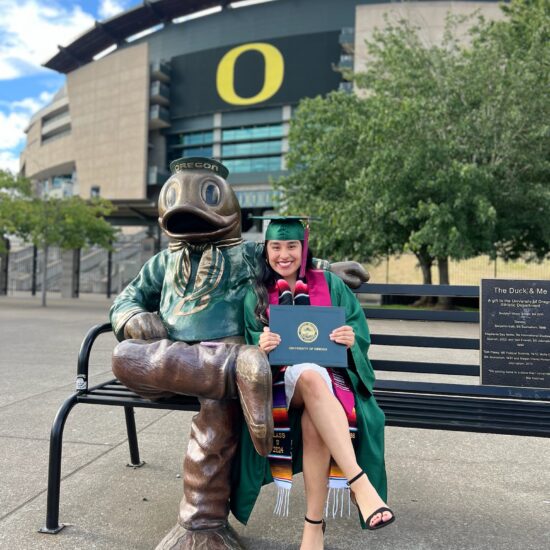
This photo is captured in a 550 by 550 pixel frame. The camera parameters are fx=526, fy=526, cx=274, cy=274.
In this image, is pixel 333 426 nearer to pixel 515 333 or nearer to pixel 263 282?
pixel 263 282

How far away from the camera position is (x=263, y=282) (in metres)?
2.30

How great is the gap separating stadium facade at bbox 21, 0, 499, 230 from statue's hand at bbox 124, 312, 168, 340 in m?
32.4

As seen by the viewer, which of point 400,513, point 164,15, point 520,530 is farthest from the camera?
point 164,15

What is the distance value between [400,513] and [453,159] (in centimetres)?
1153

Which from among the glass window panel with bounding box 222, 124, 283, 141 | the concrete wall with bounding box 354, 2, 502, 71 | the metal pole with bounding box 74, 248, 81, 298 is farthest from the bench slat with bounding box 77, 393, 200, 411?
the glass window panel with bounding box 222, 124, 283, 141

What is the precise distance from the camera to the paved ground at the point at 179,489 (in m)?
2.19

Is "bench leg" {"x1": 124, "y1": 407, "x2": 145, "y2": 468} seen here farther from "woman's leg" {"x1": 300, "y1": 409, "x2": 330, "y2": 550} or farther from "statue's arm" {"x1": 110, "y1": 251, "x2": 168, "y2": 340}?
"woman's leg" {"x1": 300, "y1": 409, "x2": 330, "y2": 550}

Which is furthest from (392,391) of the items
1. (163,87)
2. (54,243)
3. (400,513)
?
(163,87)

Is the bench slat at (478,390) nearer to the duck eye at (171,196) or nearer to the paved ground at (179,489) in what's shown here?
the paved ground at (179,489)

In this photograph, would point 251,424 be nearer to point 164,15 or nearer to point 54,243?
point 54,243

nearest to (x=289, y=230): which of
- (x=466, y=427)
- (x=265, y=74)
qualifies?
(x=466, y=427)

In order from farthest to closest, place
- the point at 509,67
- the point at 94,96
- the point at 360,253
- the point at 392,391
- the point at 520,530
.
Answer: the point at 94,96
the point at 360,253
the point at 509,67
the point at 392,391
the point at 520,530

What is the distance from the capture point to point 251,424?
184 cm

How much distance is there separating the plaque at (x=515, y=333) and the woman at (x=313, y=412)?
2.90ft
